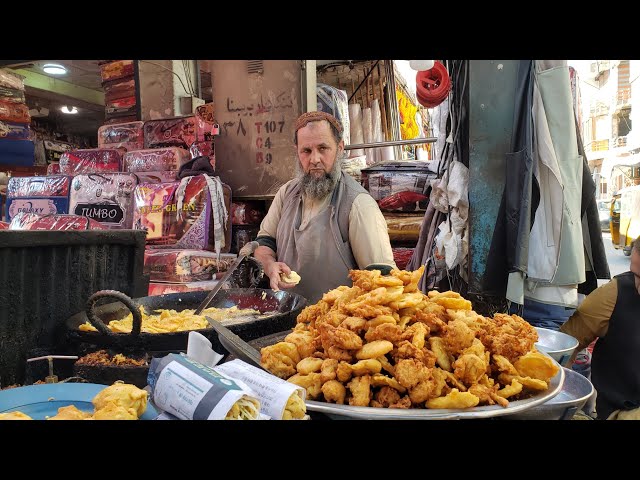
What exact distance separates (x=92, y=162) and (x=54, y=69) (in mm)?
3972

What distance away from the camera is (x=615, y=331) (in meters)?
2.60

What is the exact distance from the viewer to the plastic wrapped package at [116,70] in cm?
502

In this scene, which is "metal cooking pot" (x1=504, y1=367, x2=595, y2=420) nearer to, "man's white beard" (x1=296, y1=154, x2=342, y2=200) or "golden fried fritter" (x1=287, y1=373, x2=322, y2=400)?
"golden fried fritter" (x1=287, y1=373, x2=322, y2=400)

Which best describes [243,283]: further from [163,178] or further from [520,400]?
[520,400]

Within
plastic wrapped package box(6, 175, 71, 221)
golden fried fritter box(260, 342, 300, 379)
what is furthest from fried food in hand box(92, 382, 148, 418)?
plastic wrapped package box(6, 175, 71, 221)

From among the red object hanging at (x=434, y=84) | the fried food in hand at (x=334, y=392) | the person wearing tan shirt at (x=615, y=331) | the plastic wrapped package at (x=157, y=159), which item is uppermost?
the red object hanging at (x=434, y=84)

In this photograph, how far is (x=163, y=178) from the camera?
160 inches

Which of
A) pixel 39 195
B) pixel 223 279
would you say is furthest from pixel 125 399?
pixel 39 195

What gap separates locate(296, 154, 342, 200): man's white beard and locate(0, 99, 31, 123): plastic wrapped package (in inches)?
144

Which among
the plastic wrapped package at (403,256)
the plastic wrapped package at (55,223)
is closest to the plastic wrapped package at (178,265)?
the plastic wrapped package at (55,223)

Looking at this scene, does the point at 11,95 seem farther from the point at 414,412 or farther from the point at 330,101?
the point at 414,412

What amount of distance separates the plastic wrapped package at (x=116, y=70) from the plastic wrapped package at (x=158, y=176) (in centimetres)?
158

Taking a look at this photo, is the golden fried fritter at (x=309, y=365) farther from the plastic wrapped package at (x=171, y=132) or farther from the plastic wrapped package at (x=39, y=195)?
the plastic wrapped package at (x=39, y=195)

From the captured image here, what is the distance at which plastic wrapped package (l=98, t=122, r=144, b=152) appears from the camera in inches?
183
